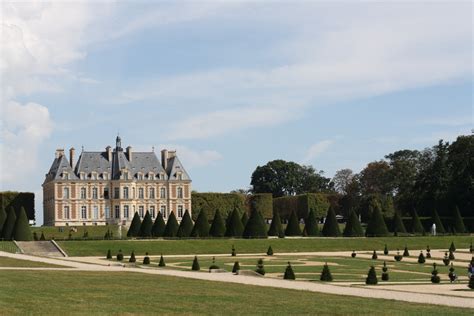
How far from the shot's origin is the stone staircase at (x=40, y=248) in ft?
160

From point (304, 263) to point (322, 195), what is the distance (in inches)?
2285

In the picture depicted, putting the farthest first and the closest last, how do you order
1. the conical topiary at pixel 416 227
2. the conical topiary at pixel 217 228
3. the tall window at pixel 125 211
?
the tall window at pixel 125 211 < the conical topiary at pixel 416 227 < the conical topiary at pixel 217 228

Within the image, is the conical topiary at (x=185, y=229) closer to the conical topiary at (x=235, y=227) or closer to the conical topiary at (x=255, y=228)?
the conical topiary at (x=235, y=227)

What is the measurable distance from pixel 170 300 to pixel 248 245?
3425 cm

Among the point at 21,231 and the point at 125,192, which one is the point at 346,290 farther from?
the point at 125,192

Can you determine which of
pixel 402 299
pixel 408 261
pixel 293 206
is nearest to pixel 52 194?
pixel 293 206

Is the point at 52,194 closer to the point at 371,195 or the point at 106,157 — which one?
the point at 106,157

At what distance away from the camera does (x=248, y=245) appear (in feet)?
180

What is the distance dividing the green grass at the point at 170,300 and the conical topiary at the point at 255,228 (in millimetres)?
34571

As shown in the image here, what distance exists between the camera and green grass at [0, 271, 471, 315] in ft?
61.9

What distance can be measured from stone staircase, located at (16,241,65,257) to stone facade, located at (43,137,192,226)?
4108 centimetres

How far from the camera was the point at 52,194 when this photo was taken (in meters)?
96.1

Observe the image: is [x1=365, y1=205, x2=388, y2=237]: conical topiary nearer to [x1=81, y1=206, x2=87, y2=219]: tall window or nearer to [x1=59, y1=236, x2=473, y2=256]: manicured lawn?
[x1=59, y1=236, x2=473, y2=256]: manicured lawn

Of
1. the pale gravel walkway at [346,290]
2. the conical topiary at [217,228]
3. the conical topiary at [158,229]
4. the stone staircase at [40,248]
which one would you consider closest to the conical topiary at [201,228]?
the conical topiary at [217,228]
